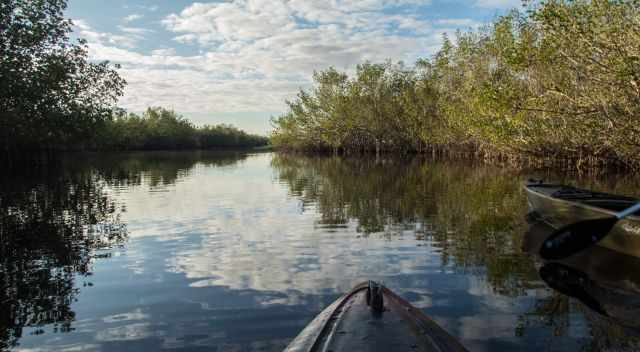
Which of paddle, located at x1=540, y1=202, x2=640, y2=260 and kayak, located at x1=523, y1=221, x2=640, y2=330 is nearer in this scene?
paddle, located at x1=540, y1=202, x2=640, y2=260

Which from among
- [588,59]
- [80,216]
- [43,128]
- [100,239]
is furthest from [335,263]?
[43,128]

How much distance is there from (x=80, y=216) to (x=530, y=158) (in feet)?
90.6

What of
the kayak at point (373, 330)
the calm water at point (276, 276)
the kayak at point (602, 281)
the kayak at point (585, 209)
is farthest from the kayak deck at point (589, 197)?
the kayak at point (373, 330)

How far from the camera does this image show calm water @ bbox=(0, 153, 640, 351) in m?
5.13

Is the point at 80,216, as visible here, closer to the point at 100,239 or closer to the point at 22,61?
the point at 100,239

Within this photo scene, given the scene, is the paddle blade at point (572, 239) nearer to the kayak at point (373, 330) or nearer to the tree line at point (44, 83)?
the kayak at point (373, 330)

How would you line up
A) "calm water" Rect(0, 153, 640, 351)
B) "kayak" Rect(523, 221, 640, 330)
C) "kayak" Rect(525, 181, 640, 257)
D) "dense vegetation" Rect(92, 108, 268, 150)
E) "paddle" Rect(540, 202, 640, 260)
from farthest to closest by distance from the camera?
"dense vegetation" Rect(92, 108, 268, 150)
"kayak" Rect(525, 181, 640, 257)
"kayak" Rect(523, 221, 640, 330)
"calm water" Rect(0, 153, 640, 351)
"paddle" Rect(540, 202, 640, 260)

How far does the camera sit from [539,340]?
482cm

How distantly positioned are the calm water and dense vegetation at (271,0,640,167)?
527 cm

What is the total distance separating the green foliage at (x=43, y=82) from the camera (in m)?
27.1

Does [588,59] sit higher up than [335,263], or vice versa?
[588,59]

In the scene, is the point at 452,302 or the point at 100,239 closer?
the point at 452,302

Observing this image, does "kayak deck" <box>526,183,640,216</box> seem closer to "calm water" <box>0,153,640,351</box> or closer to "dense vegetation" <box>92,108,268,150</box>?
"calm water" <box>0,153,640,351</box>

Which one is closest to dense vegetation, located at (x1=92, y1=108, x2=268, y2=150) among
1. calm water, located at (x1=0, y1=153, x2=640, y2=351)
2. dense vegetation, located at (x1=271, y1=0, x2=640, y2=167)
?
dense vegetation, located at (x1=271, y1=0, x2=640, y2=167)
